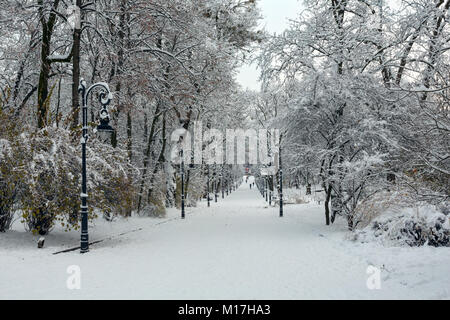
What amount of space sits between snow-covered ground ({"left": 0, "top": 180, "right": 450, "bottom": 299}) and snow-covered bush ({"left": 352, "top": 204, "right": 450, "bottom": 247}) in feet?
1.72

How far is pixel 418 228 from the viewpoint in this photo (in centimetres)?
991

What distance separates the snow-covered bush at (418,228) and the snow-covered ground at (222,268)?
523 mm

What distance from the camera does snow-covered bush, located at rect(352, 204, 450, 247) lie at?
377 inches

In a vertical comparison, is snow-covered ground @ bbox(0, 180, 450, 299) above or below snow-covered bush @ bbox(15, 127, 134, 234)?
below

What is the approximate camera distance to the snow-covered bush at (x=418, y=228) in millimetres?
9570

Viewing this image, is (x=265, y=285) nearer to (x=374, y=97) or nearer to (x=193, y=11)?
(x=374, y=97)

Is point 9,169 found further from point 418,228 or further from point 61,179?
point 418,228

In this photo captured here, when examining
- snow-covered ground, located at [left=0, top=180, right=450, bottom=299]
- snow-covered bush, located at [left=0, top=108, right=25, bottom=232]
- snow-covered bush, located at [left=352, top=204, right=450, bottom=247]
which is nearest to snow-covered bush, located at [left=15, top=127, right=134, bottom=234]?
snow-covered bush, located at [left=0, top=108, right=25, bottom=232]

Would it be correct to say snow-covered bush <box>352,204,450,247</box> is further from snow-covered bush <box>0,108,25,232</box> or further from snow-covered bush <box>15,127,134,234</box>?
snow-covered bush <box>0,108,25,232</box>

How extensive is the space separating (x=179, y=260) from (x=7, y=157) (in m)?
5.72

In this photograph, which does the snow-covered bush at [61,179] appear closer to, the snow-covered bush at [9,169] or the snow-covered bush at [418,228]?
the snow-covered bush at [9,169]

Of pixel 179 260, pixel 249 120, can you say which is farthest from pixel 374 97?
pixel 249 120

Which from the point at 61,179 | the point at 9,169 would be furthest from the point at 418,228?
the point at 9,169
